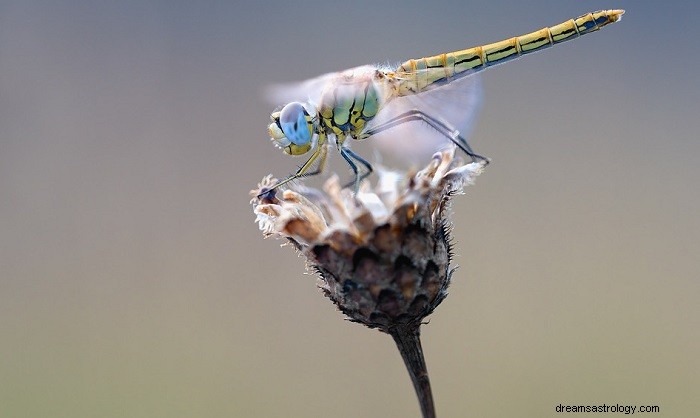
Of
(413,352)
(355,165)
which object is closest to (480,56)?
(355,165)

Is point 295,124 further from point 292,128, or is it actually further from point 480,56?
point 480,56

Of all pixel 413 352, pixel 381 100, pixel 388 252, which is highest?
pixel 381 100

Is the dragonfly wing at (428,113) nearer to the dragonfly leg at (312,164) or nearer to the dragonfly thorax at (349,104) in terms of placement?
the dragonfly thorax at (349,104)

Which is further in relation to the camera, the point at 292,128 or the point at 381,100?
the point at 381,100

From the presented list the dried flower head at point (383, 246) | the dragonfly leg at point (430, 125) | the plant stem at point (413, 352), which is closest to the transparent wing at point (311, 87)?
the dragonfly leg at point (430, 125)

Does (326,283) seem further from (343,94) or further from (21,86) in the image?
(21,86)

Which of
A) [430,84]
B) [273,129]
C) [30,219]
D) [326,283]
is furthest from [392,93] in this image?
[30,219]

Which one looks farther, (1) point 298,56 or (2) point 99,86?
(1) point 298,56
